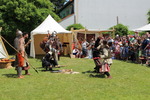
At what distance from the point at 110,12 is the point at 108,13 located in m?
0.30

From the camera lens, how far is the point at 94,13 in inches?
1212

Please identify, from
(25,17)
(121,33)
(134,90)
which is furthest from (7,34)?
(134,90)

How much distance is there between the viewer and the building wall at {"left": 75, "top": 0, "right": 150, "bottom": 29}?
99.9ft

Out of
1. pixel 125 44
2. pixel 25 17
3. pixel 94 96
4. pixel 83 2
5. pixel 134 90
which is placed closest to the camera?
pixel 94 96

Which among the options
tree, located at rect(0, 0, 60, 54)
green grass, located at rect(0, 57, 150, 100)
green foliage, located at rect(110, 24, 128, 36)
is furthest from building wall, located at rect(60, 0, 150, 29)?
green grass, located at rect(0, 57, 150, 100)

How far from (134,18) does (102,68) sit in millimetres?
25074

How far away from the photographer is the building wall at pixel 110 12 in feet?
99.9

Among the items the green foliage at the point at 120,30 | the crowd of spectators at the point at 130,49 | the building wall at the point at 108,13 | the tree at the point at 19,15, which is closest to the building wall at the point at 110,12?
the building wall at the point at 108,13

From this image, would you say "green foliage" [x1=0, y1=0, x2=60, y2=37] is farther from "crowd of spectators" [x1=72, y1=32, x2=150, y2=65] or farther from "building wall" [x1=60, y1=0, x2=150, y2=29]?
"building wall" [x1=60, y1=0, x2=150, y2=29]

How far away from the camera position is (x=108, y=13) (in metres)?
31.2

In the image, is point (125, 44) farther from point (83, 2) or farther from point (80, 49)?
point (83, 2)

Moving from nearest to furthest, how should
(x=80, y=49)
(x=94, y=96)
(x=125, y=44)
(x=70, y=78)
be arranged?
(x=94, y=96), (x=70, y=78), (x=125, y=44), (x=80, y=49)

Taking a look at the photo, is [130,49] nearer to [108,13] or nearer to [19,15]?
[19,15]

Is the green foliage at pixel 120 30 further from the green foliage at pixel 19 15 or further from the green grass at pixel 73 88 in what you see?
the green grass at pixel 73 88
